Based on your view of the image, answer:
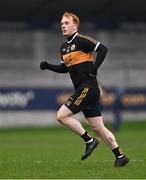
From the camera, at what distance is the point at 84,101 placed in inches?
483

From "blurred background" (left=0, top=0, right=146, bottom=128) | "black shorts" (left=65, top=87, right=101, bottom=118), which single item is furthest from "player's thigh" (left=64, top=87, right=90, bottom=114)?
"blurred background" (left=0, top=0, right=146, bottom=128)

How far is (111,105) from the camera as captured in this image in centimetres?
3484

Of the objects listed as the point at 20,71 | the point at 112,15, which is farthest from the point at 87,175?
the point at 112,15

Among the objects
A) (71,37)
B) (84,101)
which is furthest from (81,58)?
(84,101)

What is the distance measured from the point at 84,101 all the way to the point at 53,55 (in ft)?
83.5

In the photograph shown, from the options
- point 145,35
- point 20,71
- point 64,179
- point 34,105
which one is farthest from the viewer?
point 145,35

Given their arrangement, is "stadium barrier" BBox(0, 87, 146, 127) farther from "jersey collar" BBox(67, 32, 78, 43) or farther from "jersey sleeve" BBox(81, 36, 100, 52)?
"jersey sleeve" BBox(81, 36, 100, 52)

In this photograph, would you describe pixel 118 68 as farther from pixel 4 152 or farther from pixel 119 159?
pixel 119 159

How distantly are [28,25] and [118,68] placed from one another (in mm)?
5014

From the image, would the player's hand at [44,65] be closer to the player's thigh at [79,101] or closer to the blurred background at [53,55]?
the player's thigh at [79,101]

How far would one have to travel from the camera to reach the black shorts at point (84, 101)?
1225 cm

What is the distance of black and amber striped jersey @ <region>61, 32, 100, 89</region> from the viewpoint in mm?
12266

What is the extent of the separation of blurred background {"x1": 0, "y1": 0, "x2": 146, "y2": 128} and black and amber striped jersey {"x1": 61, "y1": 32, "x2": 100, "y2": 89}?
20.7 meters

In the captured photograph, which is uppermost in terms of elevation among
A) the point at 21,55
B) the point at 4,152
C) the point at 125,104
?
the point at 4,152
